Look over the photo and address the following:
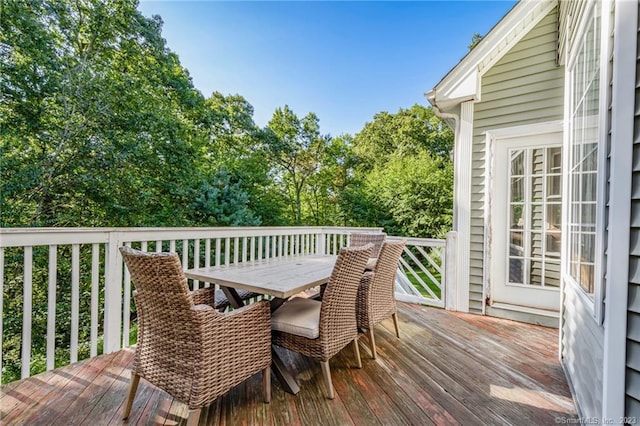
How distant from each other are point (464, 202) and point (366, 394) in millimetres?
2707

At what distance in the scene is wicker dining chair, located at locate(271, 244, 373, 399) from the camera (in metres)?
1.88

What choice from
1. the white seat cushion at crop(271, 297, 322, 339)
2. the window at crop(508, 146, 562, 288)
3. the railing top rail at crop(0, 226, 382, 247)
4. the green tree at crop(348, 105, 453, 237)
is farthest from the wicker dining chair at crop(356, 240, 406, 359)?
the green tree at crop(348, 105, 453, 237)

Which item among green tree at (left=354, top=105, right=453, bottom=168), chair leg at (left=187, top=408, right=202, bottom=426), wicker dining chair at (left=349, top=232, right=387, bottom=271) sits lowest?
chair leg at (left=187, top=408, right=202, bottom=426)

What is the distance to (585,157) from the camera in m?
1.82

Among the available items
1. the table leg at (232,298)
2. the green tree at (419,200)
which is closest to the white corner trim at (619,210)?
the table leg at (232,298)

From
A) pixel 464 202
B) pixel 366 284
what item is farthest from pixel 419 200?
pixel 366 284

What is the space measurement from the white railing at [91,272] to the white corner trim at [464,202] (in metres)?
0.22

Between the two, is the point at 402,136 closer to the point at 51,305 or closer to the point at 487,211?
the point at 487,211

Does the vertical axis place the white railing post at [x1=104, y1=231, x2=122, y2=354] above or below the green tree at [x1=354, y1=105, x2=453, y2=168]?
below

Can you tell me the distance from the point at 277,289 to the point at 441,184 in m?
7.27

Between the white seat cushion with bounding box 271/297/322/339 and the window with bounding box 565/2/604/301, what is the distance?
1.54m

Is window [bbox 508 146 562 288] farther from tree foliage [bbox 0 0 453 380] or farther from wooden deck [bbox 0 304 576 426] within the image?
tree foliage [bbox 0 0 453 380]

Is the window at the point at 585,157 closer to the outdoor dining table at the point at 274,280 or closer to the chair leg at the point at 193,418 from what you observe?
the outdoor dining table at the point at 274,280

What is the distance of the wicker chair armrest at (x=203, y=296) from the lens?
211cm
